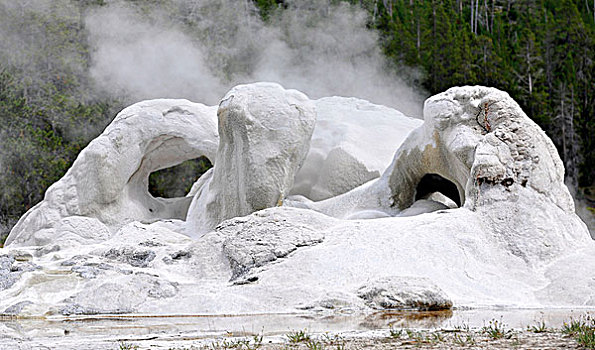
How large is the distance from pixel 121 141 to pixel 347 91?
13811 millimetres

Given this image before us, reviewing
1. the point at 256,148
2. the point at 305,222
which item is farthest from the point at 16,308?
the point at 256,148

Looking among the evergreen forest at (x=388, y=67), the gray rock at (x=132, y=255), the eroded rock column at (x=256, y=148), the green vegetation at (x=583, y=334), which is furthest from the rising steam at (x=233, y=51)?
the green vegetation at (x=583, y=334)

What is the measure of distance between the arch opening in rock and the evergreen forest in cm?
1185

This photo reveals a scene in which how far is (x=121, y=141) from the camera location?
12.5 meters

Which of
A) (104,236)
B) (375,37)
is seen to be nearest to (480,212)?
(104,236)

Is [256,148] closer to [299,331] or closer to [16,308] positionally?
[16,308]

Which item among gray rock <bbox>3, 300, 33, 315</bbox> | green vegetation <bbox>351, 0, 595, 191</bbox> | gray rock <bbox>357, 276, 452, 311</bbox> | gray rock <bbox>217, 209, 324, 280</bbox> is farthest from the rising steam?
gray rock <bbox>3, 300, 33, 315</bbox>

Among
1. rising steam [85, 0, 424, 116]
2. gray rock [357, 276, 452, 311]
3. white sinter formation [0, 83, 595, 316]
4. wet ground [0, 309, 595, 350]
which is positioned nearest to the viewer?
wet ground [0, 309, 595, 350]

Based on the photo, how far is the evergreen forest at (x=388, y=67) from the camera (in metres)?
22.3

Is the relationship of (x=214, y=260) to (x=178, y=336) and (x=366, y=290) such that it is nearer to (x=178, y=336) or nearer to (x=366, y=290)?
(x=366, y=290)

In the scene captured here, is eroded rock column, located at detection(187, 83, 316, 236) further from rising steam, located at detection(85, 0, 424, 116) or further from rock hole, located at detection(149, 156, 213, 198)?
rising steam, located at detection(85, 0, 424, 116)

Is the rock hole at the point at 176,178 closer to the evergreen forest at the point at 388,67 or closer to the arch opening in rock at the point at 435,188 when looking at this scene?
the evergreen forest at the point at 388,67

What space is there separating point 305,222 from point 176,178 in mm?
16092

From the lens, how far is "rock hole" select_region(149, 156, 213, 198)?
2272cm
